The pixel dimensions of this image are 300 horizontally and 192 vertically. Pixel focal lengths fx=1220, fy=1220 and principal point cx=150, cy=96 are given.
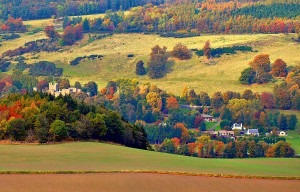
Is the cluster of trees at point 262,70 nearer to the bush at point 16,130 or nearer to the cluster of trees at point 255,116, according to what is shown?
the cluster of trees at point 255,116

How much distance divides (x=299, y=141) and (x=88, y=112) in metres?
43.2

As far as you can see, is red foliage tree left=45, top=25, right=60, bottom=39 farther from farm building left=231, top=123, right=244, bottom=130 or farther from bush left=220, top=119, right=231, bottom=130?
bush left=220, top=119, right=231, bottom=130

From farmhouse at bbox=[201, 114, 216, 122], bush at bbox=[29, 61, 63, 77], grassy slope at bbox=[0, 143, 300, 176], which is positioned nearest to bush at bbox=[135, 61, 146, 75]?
bush at bbox=[29, 61, 63, 77]

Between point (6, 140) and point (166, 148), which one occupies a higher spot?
point (6, 140)

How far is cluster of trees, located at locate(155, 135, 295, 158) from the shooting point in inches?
4198

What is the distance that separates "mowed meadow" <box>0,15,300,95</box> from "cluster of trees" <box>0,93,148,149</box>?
69609 mm

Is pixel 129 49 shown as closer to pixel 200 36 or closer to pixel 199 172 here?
pixel 200 36

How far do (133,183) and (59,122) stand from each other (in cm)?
2328

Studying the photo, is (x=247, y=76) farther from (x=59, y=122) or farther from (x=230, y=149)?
(x=59, y=122)

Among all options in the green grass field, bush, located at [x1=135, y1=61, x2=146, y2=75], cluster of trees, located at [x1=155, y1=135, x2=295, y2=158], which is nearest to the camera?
cluster of trees, located at [x1=155, y1=135, x2=295, y2=158]

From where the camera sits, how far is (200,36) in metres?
194

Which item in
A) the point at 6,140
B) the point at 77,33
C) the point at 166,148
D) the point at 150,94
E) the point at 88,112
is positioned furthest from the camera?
the point at 77,33

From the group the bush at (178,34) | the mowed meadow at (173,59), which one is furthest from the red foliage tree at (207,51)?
the bush at (178,34)

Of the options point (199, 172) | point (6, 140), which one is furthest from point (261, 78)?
point (199, 172)
